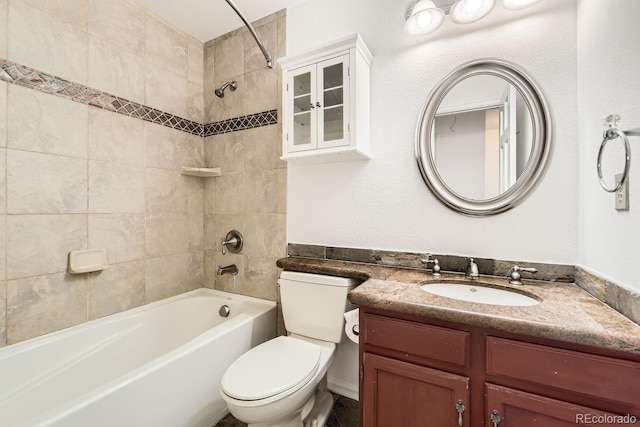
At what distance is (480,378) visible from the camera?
0.85 metres

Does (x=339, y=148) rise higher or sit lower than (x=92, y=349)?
higher

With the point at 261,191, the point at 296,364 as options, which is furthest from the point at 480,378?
the point at 261,191

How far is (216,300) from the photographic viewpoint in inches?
78.2

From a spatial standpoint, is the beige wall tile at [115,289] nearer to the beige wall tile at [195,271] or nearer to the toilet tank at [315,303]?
the beige wall tile at [195,271]

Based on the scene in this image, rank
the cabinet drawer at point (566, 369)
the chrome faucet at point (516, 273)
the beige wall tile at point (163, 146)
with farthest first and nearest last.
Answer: the beige wall tile at point (163, 146), the chrome faucet at point (516, 273), the cabinet drawer at point (566, 369)

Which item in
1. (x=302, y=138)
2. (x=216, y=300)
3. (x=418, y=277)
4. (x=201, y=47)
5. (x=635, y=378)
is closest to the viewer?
(x=635, y=378)

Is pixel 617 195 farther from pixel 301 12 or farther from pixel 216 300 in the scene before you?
pixel 216 300

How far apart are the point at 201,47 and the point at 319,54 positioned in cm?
134

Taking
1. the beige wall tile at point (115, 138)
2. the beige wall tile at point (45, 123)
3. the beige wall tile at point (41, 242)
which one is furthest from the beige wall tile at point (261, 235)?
the beige wall tile at point (45, 123)

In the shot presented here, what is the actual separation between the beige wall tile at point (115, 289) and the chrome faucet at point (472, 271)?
198 centimetres

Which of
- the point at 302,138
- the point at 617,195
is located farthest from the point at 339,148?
the point at 617,195

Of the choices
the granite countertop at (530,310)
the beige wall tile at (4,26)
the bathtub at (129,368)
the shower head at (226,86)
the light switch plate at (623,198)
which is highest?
the shower head at (226,86)

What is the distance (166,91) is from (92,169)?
78cm

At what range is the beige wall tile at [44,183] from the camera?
49.7 inches
